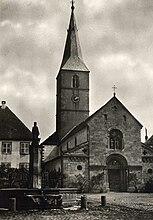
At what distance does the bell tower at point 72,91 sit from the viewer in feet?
181

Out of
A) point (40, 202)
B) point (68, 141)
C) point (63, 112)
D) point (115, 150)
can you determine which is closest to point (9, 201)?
point (40, 202)

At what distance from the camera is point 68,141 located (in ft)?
170

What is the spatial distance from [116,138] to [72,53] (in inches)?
760

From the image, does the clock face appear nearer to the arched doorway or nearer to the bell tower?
the bell tower

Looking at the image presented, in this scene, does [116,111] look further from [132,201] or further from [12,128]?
[132,201]

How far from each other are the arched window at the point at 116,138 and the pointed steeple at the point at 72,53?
16063mm

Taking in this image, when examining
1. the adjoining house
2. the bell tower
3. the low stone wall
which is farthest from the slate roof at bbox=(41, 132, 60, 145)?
the low stone wall

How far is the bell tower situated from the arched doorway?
12.8 m

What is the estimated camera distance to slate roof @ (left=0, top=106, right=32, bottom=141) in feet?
154

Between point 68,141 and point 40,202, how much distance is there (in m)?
31.8

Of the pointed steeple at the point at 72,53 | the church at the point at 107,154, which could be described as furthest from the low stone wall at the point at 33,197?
the pointed steeple at the point at 72,53

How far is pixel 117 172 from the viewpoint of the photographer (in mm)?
43938

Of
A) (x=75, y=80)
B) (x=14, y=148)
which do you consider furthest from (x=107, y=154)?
(x=75, y=80)

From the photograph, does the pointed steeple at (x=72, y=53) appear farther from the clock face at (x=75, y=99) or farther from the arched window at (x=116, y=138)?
the arched window at (x=116, y=138)
